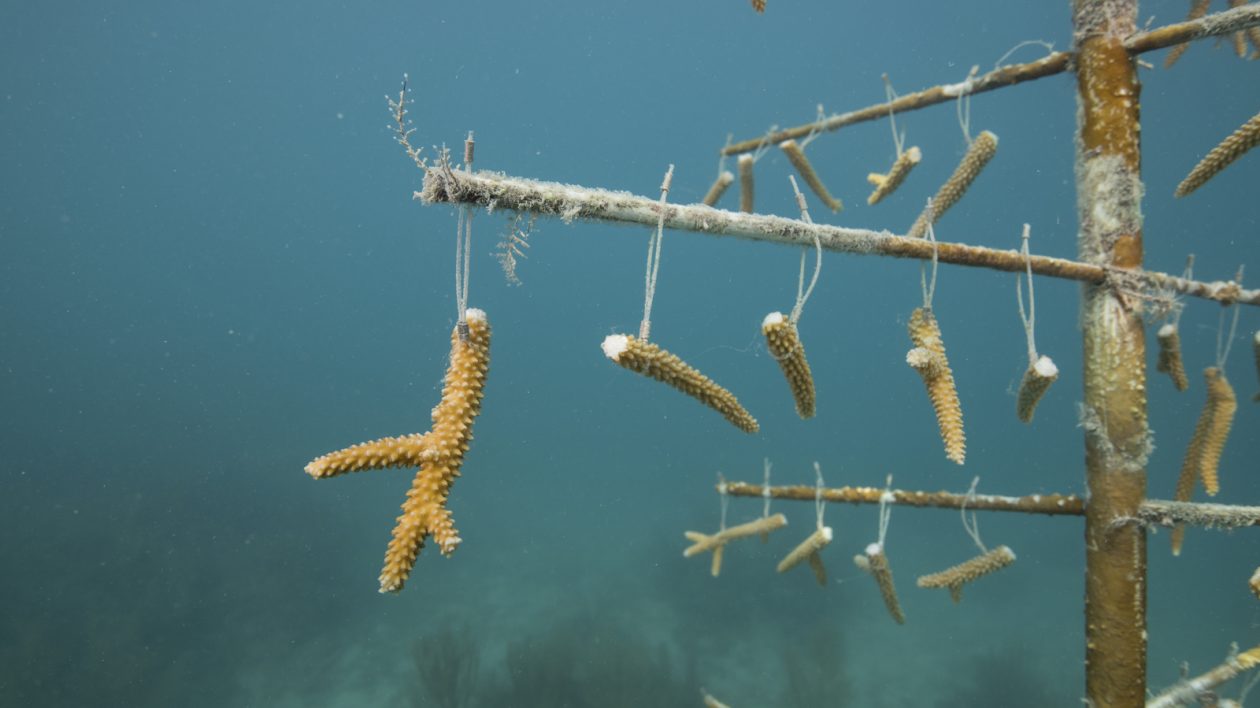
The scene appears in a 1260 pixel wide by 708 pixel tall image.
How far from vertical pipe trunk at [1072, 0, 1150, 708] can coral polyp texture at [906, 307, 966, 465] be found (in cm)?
74

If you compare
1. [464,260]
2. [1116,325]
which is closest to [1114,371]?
[1116,325]

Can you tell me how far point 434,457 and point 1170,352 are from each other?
11.0 ft

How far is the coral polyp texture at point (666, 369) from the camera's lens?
59.1 inches

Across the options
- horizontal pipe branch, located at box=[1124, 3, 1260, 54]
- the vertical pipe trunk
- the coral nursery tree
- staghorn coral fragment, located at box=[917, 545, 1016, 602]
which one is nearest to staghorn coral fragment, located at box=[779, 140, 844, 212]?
the coral nursery tree

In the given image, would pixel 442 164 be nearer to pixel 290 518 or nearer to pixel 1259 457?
pixel 290 518

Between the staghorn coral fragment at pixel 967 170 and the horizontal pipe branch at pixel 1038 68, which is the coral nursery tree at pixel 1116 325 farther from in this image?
the staghorn coral fragment at pixel 967 170

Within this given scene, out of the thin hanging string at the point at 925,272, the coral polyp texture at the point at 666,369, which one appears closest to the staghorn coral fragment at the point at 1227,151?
the thin hanging string at the point at 925,272

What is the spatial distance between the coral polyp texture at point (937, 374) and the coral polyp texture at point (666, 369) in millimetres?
734

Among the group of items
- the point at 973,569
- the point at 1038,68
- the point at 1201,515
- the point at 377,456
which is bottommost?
the point at 973,569

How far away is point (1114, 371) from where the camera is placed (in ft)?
7.89

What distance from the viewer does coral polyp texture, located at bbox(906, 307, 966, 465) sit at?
212 centimetres

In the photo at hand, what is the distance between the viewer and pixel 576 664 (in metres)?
10.6

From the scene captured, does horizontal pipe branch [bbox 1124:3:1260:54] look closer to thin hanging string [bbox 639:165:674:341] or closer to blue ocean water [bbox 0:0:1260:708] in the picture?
blue ocean water [bbox 0:0:1260:708]

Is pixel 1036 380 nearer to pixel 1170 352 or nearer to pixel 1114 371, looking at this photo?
pixel 1114 371
